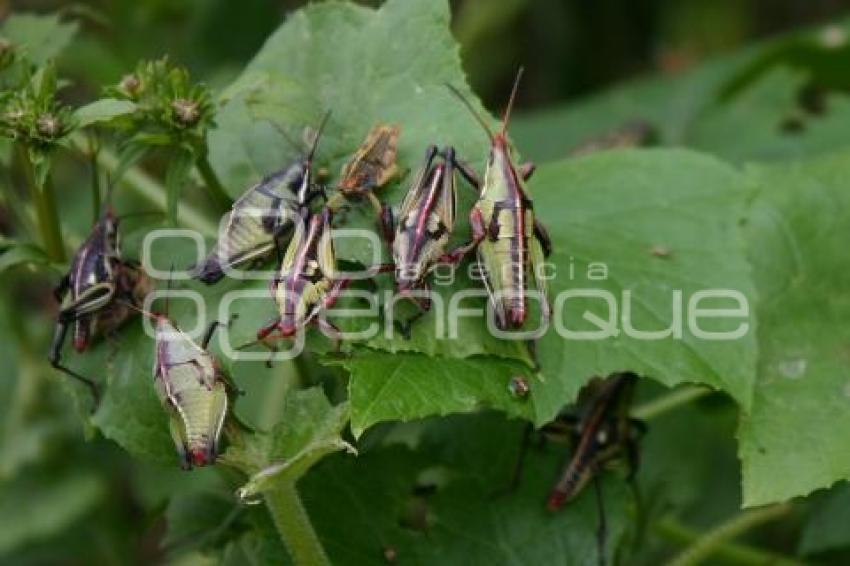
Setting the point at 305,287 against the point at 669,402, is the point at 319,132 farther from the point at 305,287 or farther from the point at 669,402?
the point at 669,402

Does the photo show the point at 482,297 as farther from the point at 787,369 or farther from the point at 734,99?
the point at 734,99

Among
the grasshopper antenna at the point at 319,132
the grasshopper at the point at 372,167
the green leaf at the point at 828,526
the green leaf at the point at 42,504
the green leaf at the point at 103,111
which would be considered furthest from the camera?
the green leaf at the point at 42,504

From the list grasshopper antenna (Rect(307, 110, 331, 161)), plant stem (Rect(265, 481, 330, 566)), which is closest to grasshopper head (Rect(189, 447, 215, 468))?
plant stem (Rect(265, 481, 330, 566))

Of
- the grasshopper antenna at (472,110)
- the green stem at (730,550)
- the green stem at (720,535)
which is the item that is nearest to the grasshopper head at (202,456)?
the grasshopper antenna at (472,110)

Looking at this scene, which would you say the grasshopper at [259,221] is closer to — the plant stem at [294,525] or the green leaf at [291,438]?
the green leaf at [291,438]

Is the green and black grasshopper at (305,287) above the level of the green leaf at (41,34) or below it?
below

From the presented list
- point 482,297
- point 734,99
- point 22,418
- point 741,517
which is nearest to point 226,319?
point 482,297
